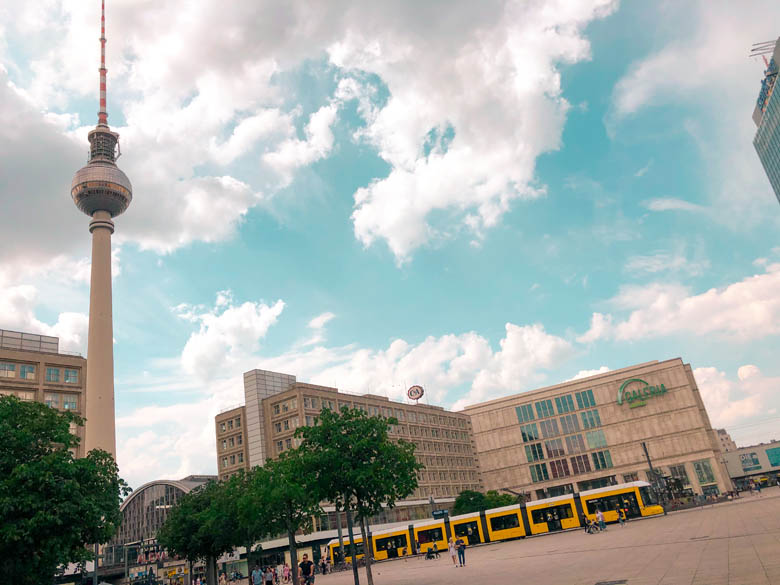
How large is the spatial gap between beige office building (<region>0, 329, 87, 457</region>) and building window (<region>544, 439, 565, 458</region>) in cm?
7513

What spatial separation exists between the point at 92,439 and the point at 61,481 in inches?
2440

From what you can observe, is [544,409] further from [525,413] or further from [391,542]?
[391,542]

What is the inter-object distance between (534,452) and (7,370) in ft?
273

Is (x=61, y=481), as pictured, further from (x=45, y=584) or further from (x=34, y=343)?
(x=34, y=343)

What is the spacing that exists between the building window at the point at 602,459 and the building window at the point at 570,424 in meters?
5.16

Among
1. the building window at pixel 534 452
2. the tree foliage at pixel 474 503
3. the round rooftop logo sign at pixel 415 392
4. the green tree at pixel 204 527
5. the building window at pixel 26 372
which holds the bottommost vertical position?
the tree foliage at pixel 474 503

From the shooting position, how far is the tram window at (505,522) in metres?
50.1

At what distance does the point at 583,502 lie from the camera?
48.2 m

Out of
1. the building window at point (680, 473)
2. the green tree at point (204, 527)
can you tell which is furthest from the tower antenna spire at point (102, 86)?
the building window at point (680, 473)

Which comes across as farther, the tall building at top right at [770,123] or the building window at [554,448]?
the building window at [554,448]

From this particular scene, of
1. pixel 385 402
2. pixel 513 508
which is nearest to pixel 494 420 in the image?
pixel 385 402

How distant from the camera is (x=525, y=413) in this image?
351 feet

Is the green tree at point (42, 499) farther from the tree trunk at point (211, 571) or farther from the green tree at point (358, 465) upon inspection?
the tree trunk at point (211, 571)

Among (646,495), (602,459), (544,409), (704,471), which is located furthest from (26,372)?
(704,471)
